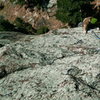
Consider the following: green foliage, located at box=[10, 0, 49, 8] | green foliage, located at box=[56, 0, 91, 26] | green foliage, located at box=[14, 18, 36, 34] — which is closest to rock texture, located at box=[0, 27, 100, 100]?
green foliage, located at box=[56, 0, 91, 26]

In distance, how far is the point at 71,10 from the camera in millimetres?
30125

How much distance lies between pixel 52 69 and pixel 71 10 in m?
21.7

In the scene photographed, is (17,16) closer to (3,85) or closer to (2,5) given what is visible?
(2,5)

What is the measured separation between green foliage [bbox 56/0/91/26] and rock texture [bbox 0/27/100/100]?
17.3 meters

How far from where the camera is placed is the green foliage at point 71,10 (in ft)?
98.3

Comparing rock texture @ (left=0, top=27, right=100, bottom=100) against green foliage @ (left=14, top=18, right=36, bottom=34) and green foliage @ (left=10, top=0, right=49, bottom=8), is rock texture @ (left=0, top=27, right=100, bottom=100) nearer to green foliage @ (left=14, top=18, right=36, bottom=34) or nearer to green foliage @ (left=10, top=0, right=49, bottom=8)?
green foliage @ (left=14, top=18, right=36, bottom=34)

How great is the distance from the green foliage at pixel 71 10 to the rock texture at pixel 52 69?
1727cm

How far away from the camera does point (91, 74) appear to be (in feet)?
29.0

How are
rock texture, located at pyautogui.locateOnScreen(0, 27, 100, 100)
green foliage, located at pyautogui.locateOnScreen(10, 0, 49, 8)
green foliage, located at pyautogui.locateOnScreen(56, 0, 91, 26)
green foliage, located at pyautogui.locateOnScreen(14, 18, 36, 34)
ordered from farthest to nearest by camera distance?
green foliage, located at pyautogui.locateOnScreen(10, 0, 49, 8)
green foliage, located at pyautogui.locateOnScreen(14, 18, 36, 34)
green foliage, located at pyautogui.locateOnScreen(56, 0, 91, 26)
rock texture, located at pyautogui.locateOnScreen(0, 27, 100, 100)

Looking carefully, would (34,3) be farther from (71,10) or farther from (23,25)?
(71,10)

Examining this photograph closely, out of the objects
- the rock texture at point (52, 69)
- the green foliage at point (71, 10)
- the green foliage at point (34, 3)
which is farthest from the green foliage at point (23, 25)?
the rock texture at point (52, 69)

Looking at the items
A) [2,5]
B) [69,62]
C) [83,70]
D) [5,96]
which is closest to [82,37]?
[69,62]

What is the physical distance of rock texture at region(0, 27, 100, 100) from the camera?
801cm

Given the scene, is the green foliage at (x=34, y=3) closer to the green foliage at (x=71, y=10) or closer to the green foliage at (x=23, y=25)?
the green foliage at (x=23, y=25)
